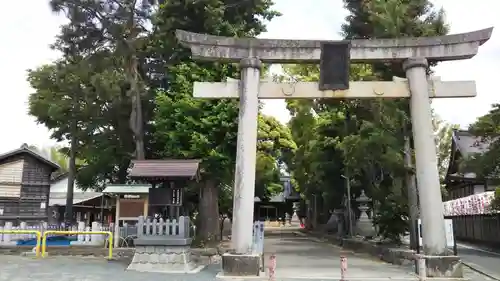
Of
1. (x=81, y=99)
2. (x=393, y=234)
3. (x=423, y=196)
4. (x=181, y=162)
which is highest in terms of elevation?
(x=81, y=99)

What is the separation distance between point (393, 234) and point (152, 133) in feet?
45.0

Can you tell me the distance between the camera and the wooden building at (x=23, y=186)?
1048 inches

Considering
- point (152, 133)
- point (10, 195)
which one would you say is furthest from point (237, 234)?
point (10, 195)

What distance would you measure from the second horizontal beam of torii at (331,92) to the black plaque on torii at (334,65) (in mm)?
231

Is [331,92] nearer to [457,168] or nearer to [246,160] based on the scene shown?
[246,160]

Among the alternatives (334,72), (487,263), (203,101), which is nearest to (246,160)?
(334,72)

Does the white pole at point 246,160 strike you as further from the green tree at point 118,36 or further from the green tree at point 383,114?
the green tree at point 118,36

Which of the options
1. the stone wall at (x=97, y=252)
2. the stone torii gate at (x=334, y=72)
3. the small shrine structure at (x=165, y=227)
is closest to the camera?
the stone torii gate at (x=334, y=72)

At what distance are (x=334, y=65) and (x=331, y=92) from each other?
897 mm

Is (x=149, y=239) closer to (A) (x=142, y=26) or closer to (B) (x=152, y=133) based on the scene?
(B) (x=152, y=133)

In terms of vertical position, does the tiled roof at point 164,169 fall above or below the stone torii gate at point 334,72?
below

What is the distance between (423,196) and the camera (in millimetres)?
13906

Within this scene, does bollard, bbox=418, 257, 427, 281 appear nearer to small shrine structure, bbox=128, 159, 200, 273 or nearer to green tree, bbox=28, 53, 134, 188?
small shrine structure, bbox=128, 159, 200, 273

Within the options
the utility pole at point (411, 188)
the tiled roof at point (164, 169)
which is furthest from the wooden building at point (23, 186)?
the utility pole at point (411, 188)
